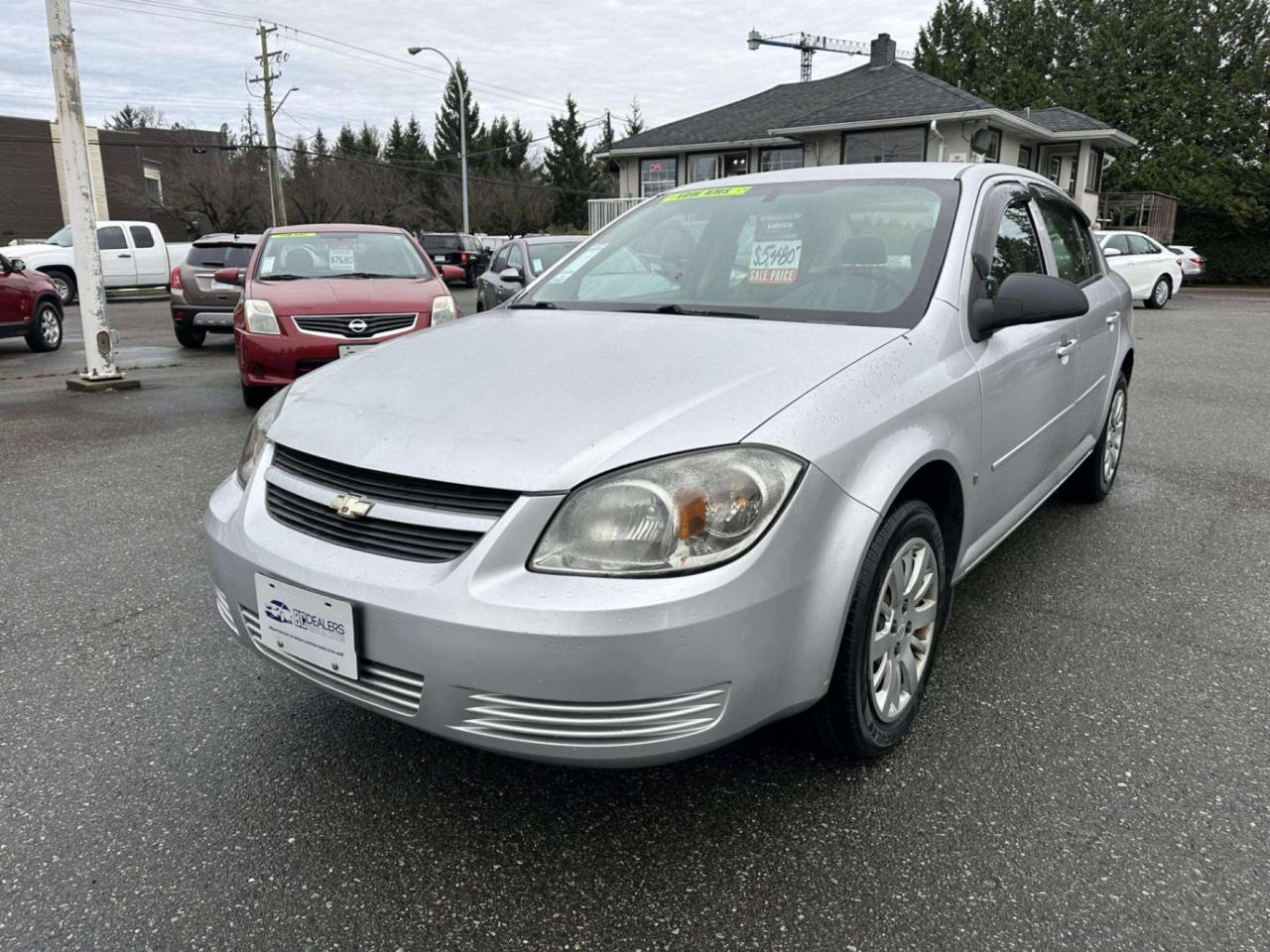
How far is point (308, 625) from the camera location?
212 cm

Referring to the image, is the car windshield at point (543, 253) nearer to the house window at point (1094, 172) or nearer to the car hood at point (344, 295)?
the car hood at point (344, 295)

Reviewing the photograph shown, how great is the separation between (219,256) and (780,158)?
19026 millimetres

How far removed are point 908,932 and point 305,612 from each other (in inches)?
57.5

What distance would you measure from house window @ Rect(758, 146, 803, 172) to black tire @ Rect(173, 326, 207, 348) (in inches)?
735

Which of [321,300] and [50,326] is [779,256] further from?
[50,326]

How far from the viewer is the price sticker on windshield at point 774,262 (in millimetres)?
3076

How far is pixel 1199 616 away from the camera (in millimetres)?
3510

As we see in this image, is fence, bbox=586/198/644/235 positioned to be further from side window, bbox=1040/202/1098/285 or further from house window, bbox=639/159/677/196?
side window, bbox=1040/202/1098/285

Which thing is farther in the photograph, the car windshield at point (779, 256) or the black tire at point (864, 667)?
the car windshield at point (779, 256)

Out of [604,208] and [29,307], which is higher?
[604,208]

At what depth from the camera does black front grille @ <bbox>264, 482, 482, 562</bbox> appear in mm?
1989

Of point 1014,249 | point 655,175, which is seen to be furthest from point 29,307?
point 655,175

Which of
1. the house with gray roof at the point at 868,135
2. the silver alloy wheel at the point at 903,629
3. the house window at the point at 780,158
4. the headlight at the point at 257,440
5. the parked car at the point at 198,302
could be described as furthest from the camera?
the house window at the point at 780,158

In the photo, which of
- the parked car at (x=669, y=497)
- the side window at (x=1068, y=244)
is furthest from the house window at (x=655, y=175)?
the parked car at (x=669, y=497)
